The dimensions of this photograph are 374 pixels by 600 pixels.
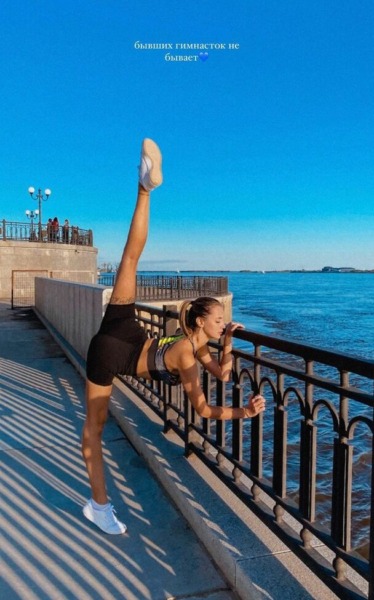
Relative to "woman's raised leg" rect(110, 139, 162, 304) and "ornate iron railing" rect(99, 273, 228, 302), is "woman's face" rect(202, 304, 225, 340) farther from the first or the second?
"ornate iron railing" rect(99, 273, 228, 302)

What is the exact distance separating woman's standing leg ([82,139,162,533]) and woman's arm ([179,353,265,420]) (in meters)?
0.52

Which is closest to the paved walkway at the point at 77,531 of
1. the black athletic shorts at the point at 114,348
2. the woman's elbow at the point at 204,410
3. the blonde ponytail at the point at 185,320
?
the woman's elbow at the point at 204,410

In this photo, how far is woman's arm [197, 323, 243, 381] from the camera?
2.87 metres

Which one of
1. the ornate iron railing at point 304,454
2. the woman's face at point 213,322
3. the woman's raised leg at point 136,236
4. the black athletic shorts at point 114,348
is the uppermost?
the woman's raised leg at point 136,236

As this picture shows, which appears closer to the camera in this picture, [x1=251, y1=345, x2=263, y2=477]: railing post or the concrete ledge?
the concrete ledge

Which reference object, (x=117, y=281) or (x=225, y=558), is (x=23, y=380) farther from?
(x=225, y=558)

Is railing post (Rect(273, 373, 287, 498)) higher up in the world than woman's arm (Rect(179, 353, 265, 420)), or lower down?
lower down

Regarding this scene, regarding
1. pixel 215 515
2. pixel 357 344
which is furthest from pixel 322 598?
pixel 357 344

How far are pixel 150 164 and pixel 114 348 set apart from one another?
41.1 inches

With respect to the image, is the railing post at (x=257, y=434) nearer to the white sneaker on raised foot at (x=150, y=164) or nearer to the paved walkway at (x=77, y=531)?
the paved walkway at (x=77, y=531)

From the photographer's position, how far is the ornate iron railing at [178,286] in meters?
23.6

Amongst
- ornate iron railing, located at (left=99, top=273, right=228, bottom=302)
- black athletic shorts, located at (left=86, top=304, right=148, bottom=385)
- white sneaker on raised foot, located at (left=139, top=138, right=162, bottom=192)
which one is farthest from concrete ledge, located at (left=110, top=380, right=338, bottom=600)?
ornate iron railing, located at (left=99, top=273, right=228, bottom=302)

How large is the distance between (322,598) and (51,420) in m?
3.46

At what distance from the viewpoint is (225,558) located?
96.7 inches
